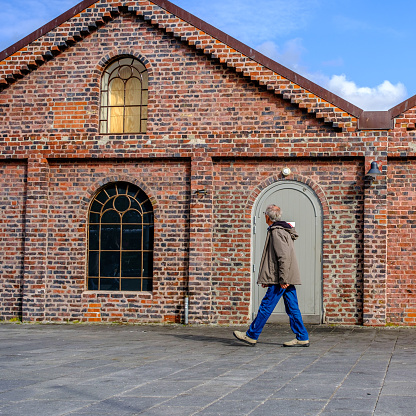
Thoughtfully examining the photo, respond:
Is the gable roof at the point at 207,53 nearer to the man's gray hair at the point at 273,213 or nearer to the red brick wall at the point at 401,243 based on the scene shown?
the red brick wall at the point at 401,243

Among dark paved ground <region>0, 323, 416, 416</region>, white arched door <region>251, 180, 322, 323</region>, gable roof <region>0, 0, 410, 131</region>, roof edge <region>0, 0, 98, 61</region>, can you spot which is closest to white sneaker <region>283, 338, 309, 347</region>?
dark paved ground <region>0, 323, 416, 416</region>

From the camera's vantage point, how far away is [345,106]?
1292cm

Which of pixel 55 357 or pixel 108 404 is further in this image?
pixel 55 357

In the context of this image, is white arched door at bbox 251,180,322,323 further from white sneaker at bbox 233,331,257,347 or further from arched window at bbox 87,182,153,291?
white sneaker at bbox 233,331,257,347

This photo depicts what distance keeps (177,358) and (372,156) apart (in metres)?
6.54

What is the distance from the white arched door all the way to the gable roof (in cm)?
157

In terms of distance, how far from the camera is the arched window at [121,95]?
13992mm

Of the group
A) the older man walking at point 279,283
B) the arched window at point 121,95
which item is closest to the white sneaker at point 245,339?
the older man walking at point 279,283

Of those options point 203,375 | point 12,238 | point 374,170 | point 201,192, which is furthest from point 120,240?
point 203,375

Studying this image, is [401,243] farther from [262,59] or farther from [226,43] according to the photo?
[226,43]

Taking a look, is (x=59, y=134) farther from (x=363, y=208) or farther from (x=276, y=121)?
(x=363, y=208)

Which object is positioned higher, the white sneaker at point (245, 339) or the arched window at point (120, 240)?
the arched window at point (120, 240)

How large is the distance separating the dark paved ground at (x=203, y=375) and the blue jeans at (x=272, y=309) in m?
0.28

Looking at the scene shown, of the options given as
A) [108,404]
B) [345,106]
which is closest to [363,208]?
[345,106]
